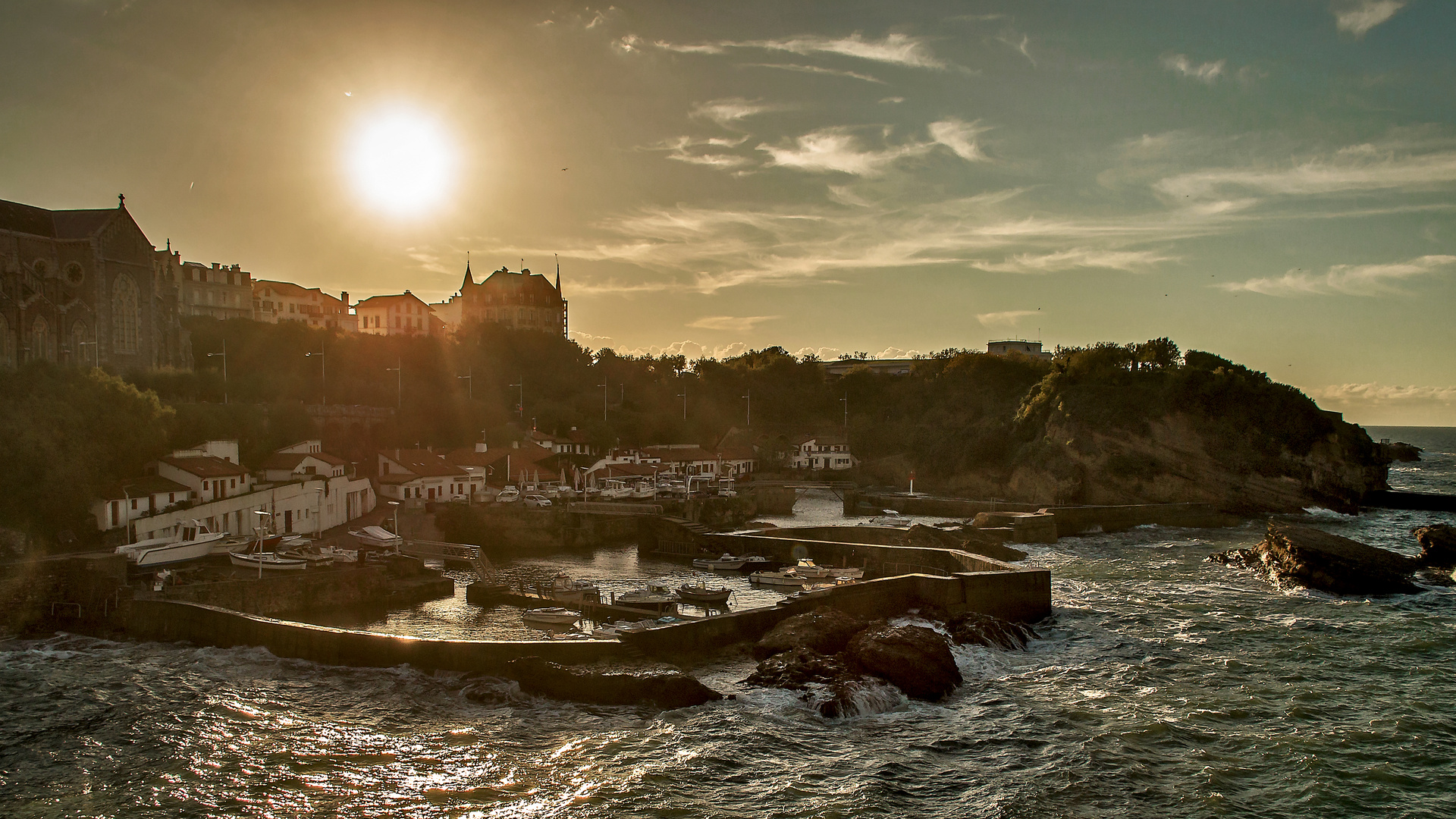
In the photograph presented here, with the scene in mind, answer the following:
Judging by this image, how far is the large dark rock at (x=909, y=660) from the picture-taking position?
20.2 metres

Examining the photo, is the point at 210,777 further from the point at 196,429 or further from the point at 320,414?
the point at 320,414

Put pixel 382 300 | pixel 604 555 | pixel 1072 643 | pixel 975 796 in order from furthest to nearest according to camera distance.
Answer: pixel 382 300 → pixel 604 555 → pixel 1072 643 → pixel 975 796

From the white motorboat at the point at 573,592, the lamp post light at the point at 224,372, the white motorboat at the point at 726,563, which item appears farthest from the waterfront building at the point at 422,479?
the white motorboat at the point at 573,592

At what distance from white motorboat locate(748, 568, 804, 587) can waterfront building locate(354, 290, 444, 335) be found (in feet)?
220

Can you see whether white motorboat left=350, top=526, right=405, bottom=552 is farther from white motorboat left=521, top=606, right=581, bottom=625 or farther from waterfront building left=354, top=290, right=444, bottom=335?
waterfront building left=354, top=290, right=444, bottom=335

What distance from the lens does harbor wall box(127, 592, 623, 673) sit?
69.8 feet

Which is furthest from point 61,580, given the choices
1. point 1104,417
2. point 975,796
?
point 1104,417

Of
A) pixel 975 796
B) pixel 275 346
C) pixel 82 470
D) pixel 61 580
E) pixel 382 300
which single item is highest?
pixel 382 300

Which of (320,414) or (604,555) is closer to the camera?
(604,555)

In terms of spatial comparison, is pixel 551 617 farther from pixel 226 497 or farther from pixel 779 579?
pixel 226 497

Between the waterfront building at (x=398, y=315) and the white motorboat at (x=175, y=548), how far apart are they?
199 ft

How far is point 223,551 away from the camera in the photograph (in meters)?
31.9

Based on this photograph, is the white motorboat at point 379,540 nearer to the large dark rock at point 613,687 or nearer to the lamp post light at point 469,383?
the large dark rock at point 613,687

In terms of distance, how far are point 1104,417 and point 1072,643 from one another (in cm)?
4504
